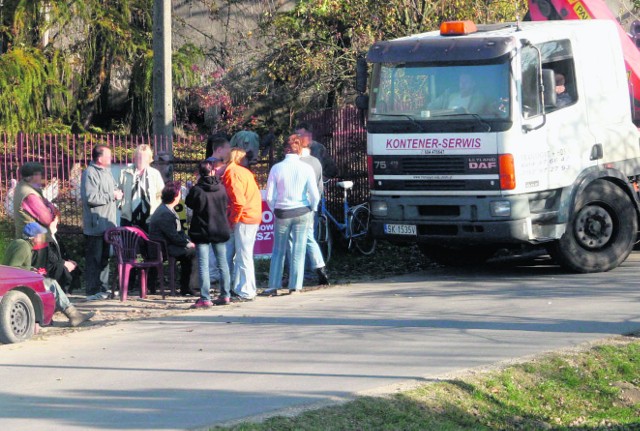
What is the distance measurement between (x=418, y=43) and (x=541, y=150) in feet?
6.60

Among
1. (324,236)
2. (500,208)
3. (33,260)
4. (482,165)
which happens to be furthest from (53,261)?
(500,208)

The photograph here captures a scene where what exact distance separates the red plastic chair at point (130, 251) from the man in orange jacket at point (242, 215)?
967 millimetres

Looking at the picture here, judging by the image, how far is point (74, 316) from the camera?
36.5 feet

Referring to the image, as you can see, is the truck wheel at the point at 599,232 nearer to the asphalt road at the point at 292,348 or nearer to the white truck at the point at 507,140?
the white truck at the point at 507,140

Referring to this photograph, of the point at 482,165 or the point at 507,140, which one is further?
the point at 482,165

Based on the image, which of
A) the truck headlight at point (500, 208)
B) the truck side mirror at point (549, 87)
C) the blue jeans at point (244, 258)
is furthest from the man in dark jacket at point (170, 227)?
the truck side mirror at point (549, 87)

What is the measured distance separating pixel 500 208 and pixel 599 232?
5.61ft

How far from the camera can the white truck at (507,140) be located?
1285 centimetres

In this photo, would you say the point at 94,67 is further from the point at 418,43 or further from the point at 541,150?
the point at 541,150

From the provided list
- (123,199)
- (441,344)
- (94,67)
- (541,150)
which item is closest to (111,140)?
(123,199)

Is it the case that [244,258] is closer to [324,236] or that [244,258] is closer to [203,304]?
[203,304]

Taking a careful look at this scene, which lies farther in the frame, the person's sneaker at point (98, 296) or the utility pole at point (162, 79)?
the utility pole at point (162, 79)

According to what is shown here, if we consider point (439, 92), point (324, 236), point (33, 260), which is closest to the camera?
point (33, 260)

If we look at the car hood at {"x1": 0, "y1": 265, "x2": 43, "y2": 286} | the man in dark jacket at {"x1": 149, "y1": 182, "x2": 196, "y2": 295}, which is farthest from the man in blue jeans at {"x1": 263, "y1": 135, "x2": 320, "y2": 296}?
the car hood at {"x1": 0, "y1": 265, "x2": 43, "y2": 286}
